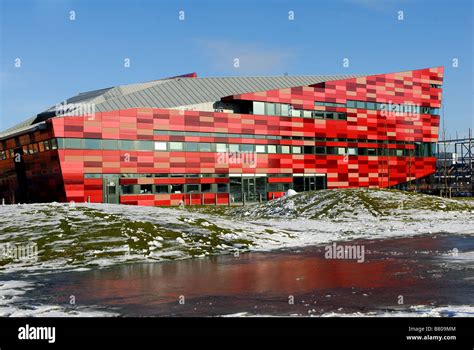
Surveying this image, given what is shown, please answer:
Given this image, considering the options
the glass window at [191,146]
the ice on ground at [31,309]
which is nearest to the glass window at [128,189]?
the glass window at [191,146]

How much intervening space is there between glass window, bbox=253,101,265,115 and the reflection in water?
57.6 metres

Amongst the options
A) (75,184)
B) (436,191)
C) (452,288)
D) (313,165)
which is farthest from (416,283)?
(436,191)

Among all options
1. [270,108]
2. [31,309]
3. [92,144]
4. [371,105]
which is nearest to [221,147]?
[270,108]

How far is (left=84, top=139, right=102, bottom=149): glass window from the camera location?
61875 millimetres

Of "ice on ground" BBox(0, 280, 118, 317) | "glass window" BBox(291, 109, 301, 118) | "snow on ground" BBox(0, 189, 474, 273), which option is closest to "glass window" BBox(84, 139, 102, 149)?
"glass window" BBox(291, 109, 301, 118)

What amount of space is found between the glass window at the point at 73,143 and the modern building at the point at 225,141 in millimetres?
159

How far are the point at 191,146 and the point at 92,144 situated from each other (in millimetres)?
13290

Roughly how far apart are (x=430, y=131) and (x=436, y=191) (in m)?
10.5

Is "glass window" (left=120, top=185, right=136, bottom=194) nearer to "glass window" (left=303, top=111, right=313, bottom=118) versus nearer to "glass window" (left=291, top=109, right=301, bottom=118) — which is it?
"glass window" (left=291, top=109, right=301, bottom=118)

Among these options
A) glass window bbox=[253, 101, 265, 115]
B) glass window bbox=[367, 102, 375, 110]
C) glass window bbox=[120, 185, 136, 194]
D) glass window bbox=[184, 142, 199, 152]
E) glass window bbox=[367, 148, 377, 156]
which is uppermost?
glass window bbox=[367, 102, 375, 110]

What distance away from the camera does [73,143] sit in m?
61.3

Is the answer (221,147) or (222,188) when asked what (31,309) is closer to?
(222,188)

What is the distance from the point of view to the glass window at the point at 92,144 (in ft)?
203
